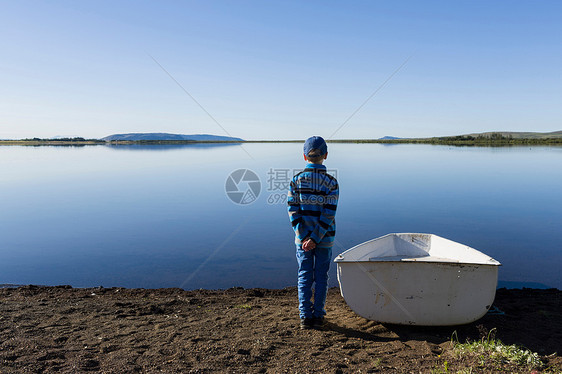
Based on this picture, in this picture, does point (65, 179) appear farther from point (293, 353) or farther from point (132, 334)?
point (293, 353)

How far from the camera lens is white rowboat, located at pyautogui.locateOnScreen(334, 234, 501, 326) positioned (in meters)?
4.53

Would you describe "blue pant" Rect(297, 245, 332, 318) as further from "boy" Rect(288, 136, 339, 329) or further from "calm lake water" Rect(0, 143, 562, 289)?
"calm lake water" Rect(0, 143, 562, 289)

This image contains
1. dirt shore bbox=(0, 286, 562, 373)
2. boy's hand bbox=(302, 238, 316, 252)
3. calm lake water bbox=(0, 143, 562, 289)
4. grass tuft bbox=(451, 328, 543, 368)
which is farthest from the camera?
calm lake water bbox=(0, 143, 562, 289)

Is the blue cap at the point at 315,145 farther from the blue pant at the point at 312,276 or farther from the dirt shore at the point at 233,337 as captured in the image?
the dirt shore at the point at 233,337

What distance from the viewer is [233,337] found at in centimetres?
441

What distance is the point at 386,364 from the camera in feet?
12.2

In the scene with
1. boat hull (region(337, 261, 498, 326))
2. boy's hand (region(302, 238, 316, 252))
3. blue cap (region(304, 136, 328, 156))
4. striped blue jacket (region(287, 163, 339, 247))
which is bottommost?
boat hull (region(337, 261, 498, 326))

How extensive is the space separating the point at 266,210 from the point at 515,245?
8474 mm

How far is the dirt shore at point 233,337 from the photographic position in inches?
143

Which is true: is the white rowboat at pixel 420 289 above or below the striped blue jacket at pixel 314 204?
below

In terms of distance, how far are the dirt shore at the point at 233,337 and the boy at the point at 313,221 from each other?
1.38 feet

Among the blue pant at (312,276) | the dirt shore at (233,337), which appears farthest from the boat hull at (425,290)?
the blue pant at (312,276)

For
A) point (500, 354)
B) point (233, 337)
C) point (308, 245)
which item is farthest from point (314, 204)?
point (500, 354)

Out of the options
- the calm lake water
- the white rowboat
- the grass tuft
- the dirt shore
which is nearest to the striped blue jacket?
the white rowboat
